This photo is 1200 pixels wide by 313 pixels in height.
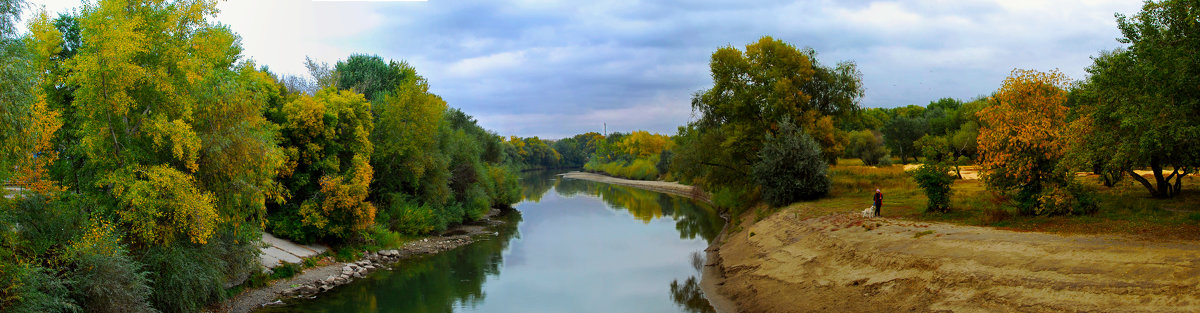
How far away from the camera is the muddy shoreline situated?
1909 centimetres

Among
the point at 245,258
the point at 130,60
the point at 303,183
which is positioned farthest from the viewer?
the point at 303,183

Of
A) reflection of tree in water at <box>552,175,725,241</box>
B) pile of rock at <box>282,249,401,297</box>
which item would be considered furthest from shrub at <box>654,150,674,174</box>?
pile of rock at <box>282,249,401,297</box>

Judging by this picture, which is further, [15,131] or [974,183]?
[974,183]

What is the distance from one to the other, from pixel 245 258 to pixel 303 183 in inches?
324

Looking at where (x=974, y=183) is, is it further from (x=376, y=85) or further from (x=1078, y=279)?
(x=376, y=85)

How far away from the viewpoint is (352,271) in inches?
970

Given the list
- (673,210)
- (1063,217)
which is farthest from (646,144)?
(1063,217)

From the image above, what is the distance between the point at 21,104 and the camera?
10227 mm

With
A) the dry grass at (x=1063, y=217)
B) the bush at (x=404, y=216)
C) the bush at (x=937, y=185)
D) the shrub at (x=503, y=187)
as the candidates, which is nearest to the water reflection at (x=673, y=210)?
the dry grass at (x=1063, y=217)

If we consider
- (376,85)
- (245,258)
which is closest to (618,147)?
(376,85)

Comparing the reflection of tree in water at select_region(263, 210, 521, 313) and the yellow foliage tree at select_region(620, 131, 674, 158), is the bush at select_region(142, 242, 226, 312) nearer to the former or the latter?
the reflection of tree in water at select_region(263, 210, 521, 313)

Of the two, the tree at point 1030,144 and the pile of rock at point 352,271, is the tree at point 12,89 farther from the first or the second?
the tree at point 1030,144

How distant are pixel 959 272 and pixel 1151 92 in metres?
7.42

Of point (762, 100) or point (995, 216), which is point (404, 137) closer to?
point (762, 100)
